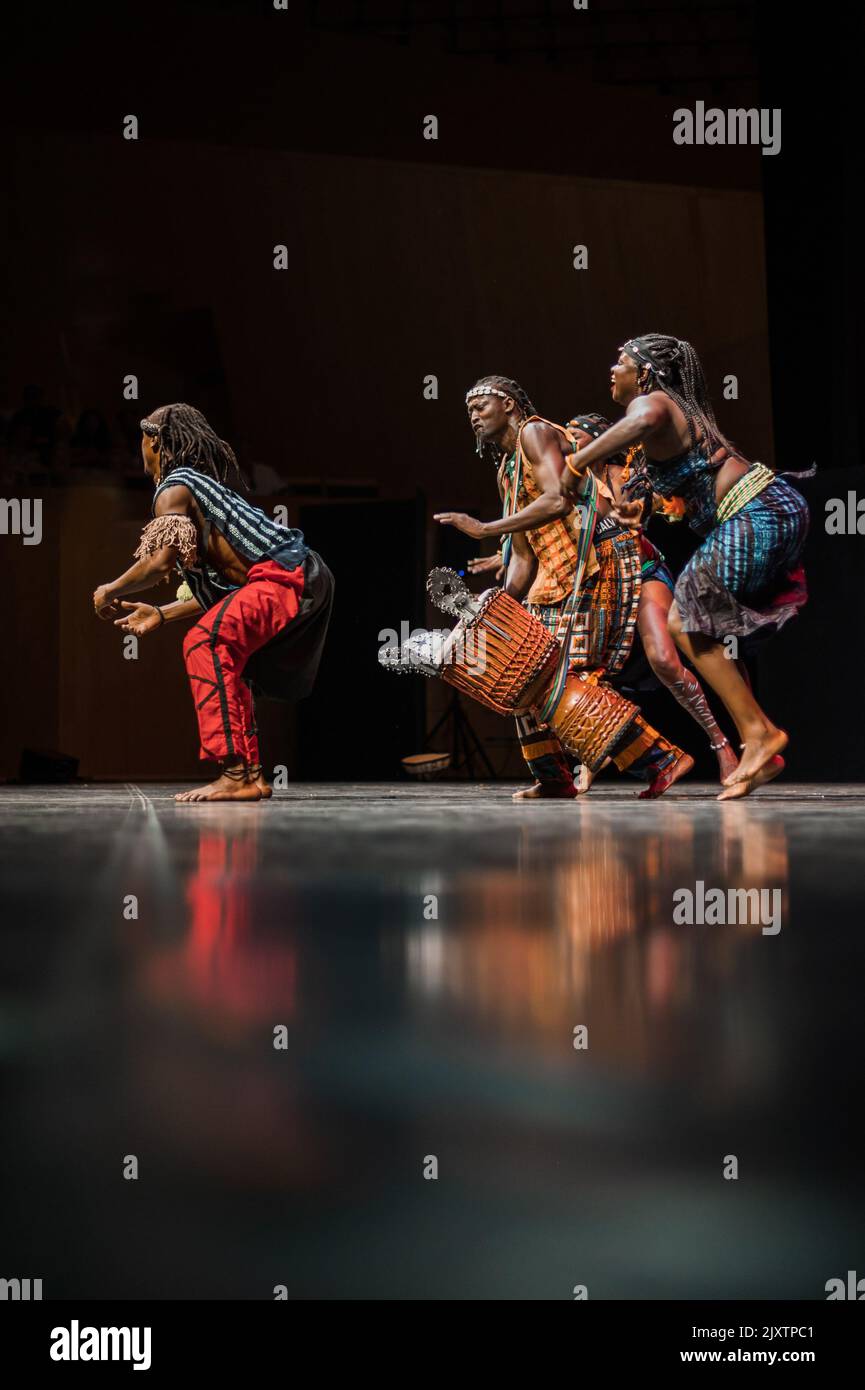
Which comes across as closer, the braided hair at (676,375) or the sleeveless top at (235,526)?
the braided hair at (676,375)

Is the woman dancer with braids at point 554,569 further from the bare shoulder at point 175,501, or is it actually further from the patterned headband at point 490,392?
the bare shoulder at point 175,501

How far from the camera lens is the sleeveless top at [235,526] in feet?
14.2

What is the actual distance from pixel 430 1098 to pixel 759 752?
3170mm

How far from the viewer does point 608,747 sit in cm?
401

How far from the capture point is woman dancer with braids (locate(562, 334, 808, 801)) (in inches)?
154

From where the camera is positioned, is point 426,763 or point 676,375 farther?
point 426,763

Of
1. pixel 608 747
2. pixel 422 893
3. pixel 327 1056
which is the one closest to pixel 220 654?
pixel 608 747

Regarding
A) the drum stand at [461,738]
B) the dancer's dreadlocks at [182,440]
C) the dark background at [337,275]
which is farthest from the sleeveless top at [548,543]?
the drum stand at [461,738]

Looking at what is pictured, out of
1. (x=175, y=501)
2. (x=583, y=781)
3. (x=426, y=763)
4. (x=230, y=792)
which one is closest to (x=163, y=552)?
(x=175, y=501)

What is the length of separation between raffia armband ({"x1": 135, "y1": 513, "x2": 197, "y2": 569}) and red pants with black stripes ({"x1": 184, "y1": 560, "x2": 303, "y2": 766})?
0.58ft

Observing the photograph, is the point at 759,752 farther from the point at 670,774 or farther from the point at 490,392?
the point at 490,392

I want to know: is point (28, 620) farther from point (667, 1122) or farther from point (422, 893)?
point (667, 1122)

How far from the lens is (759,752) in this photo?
393 cm

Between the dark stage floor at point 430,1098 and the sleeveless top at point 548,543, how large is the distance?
8.76 feet
